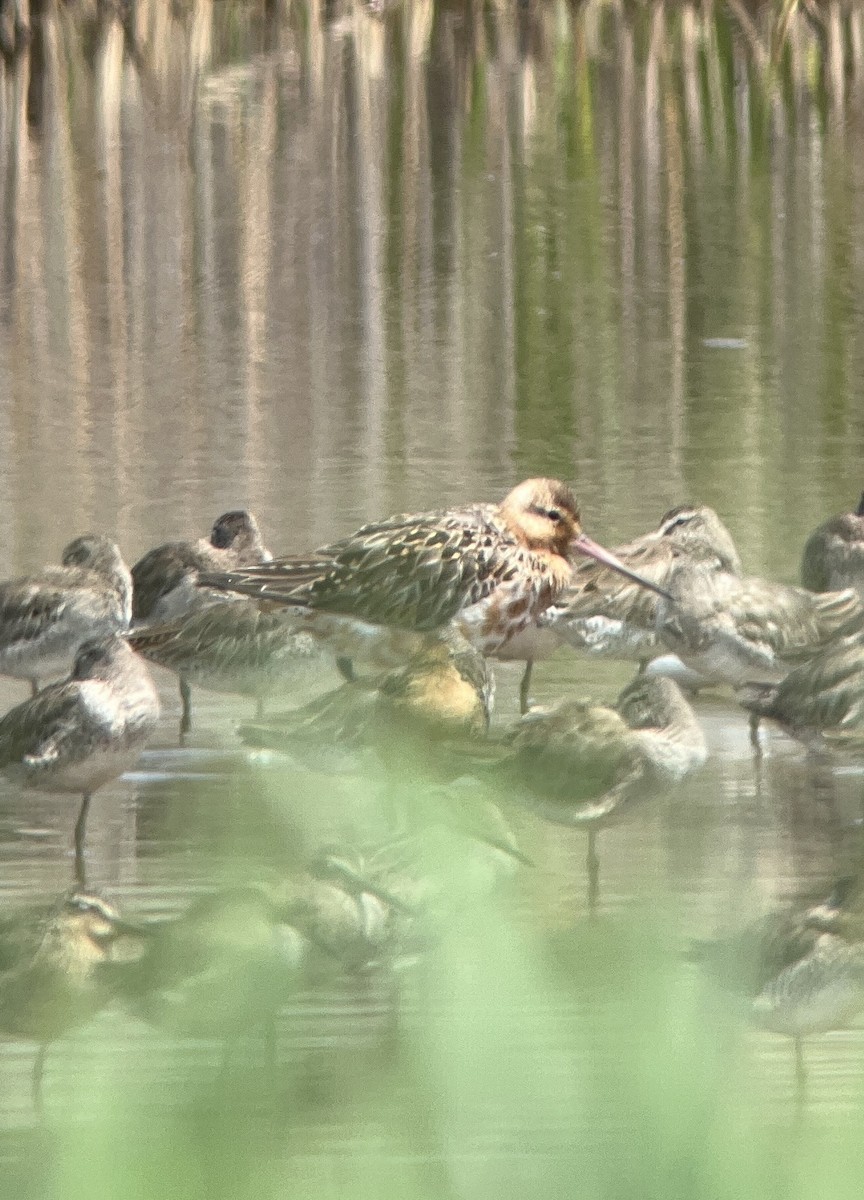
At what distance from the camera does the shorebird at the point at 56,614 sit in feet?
25.7

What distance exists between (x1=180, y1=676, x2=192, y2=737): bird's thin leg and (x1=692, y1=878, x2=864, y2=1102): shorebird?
3611 mm

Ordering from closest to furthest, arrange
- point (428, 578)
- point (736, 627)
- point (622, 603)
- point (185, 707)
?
point (428, 578)
point (736, 627)
point (185, 707)
point (622, 603)

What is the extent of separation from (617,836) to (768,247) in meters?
13.6

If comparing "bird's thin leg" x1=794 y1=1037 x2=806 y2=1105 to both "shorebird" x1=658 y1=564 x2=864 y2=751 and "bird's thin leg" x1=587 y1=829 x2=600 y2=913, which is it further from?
"shorebird" x1=658 y1=564 x2=864 y2=751

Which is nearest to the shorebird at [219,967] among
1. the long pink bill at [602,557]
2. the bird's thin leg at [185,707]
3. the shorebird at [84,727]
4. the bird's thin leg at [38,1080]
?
the bird's thin leg at [38,1080]

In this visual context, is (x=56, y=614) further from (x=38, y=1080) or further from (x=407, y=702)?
(x=38, y=1080)

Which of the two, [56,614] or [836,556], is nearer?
[56,614]

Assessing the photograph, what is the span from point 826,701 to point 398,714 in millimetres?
1508

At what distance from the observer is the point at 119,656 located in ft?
21.1

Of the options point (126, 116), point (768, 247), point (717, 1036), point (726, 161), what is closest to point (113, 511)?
point (717, 1036)

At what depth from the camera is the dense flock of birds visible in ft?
12.0

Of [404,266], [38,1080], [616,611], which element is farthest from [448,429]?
[38,1080]

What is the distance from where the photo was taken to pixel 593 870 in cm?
590

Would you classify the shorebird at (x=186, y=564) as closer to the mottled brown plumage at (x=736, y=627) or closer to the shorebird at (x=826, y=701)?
the mottled brown plumage at (x=736, y=627)
